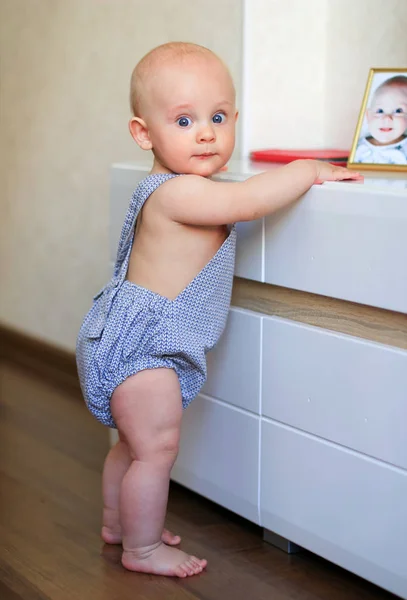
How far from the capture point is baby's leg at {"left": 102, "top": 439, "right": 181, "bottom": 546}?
1824 millimetres

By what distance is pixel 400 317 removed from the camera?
145cm

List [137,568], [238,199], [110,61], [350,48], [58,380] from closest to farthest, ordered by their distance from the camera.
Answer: [238,199] < [137,568] < [350,48] < [110,61] < [58,380]

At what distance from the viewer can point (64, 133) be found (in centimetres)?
289

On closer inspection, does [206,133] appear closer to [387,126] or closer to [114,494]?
[387,126]

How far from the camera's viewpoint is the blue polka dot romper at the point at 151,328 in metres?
1.62

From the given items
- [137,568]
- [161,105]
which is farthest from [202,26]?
[137,568]

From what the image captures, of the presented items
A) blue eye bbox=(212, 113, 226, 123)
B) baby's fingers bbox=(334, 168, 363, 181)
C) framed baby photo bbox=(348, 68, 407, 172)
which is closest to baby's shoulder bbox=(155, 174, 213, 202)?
blue eye bbox=(212, 113, 226, 123)

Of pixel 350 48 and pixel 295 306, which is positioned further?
pixel 350 48

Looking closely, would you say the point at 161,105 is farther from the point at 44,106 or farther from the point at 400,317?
the point at 44,106

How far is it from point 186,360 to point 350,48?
941mm

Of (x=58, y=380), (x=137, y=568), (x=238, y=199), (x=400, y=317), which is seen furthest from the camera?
(x=58, y=380)

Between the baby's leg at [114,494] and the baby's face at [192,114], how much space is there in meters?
0.59

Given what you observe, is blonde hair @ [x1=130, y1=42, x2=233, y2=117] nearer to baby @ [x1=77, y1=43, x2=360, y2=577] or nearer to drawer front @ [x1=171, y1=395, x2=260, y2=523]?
baby @ [x1=77, y1=43, x2=360, y2=577]

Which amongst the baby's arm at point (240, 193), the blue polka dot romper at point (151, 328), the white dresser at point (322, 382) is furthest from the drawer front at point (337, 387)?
the baby's arm at point (240, 193)
